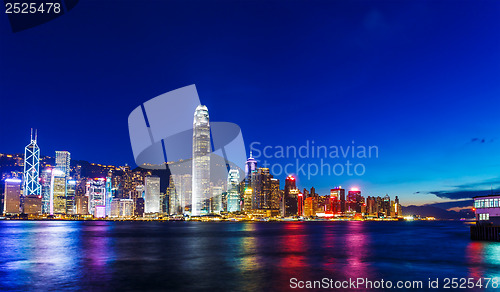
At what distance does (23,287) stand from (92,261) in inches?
800

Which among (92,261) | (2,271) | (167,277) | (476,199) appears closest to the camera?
(167,277)

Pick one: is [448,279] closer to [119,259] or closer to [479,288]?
[479,288]

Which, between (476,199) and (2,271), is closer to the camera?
(2,271)

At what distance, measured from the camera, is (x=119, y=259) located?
61.5 meters

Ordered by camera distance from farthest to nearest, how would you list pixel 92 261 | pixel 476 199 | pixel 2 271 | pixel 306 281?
pixel 476 199
pixel 92 261
pixel 2 271
pixel 306 281

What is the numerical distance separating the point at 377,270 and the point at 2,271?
41.2 metres

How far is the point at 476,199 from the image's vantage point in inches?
3846

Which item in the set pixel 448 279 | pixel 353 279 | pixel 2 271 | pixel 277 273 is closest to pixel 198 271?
pixel 277 273

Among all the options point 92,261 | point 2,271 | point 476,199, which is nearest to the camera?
point 2,271

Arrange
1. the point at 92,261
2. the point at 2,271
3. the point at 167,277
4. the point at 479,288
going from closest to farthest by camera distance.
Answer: the point at 479,288
the point at 167,277
the point at 2,271
the point at 92,261

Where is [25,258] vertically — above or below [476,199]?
below

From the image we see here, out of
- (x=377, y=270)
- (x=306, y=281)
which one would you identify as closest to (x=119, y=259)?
(x=306, y=281)

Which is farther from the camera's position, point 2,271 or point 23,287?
point 2,271

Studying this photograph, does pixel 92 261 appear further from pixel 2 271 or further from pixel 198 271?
pixel 198 271
